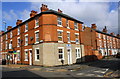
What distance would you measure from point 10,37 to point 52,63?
677 inches

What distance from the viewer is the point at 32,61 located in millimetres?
21250

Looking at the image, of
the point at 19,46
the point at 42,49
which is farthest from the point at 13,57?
the point at 42,49

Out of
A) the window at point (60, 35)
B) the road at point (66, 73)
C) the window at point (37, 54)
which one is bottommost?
the road at point (66, 73)

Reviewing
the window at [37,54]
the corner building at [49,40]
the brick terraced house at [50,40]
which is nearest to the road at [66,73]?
the corner building at [49,40]

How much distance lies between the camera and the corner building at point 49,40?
19.1 metres

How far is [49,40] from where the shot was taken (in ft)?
62.8

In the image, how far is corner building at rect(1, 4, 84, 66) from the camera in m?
19.1

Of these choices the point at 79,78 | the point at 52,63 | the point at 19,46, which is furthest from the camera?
the point at 19,46

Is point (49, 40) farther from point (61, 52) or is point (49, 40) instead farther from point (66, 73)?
Answer: point (66, 73)

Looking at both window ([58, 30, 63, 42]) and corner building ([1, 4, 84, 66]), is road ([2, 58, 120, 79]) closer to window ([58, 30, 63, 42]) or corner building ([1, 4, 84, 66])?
corner building ([1, 4, 84, 66])

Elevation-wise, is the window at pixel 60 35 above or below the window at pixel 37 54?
above

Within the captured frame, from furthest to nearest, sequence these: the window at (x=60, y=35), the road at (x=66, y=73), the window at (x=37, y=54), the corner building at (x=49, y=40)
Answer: the window at (x=60, y=35) → the window at (x=37, y=54) → the corner building at (x=49, y=40) → the road at (x=66, y=73)

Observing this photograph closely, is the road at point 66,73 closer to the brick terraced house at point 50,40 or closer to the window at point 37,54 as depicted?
the brick terraced house at point 50,40

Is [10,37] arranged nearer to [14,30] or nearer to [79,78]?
[14,30]
